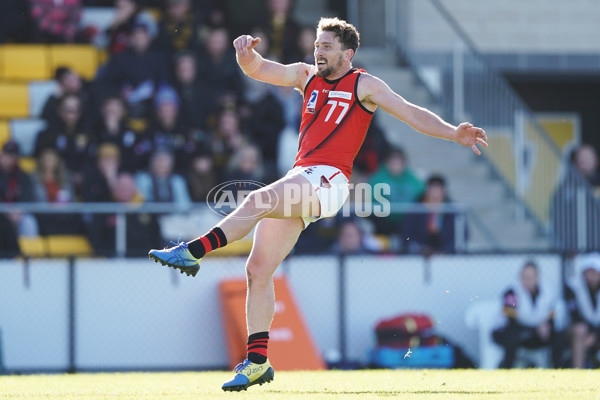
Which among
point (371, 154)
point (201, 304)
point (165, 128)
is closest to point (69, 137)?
point (165, 128)

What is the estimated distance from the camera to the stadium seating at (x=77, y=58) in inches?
622

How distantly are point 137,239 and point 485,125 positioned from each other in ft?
18.1

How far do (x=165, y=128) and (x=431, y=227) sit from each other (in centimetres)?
361

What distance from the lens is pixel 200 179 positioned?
531 inches

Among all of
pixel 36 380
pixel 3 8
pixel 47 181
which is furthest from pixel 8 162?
pixel 36 380

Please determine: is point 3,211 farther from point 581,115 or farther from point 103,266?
point 581,115

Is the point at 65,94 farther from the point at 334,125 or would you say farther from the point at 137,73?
the point at 334,125

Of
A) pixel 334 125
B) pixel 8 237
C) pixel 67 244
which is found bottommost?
pixel 67 244

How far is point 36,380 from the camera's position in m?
9.24

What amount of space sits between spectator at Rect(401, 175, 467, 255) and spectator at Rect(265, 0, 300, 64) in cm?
319

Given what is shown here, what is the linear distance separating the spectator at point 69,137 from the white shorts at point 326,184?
709cm

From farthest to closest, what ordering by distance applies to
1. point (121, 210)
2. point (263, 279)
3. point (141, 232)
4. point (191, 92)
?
1. point (191, 92)
2. point (141, 232)
3. point (121, 210)
4. point (263, 279)

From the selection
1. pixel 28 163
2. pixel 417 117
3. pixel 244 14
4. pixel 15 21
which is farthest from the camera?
pixel 244 14

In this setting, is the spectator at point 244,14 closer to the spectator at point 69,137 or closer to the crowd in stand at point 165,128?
the crowd in stand at point 165,128
